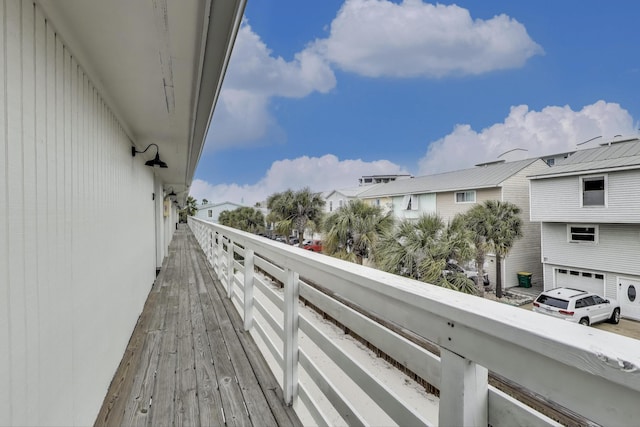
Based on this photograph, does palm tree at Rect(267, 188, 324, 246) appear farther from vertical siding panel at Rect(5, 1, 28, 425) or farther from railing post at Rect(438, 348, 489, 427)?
railing post at Rect(438, 348, 489, 427)

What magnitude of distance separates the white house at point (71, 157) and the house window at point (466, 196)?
15070 mm

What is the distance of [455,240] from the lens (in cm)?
779

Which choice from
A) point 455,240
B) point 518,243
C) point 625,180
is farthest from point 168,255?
point 518,243

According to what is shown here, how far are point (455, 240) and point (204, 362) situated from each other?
698cm

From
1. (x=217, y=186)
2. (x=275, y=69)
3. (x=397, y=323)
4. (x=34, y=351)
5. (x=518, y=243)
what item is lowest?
(x=518, y=243)

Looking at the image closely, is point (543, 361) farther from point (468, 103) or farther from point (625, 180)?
point (468, 103)

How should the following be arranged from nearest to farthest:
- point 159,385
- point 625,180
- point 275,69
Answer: point 159,385 → point 625,180 → point 275,69

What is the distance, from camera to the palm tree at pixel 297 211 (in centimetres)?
1628

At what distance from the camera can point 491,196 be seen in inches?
554

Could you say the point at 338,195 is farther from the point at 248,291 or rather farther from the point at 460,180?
the point at 248,291

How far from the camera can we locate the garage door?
32.6 ft

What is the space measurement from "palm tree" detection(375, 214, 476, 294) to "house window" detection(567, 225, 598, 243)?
4885 millimetres

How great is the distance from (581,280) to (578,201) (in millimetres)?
2846

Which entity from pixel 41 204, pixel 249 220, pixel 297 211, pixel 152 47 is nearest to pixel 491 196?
pixel 297 211
